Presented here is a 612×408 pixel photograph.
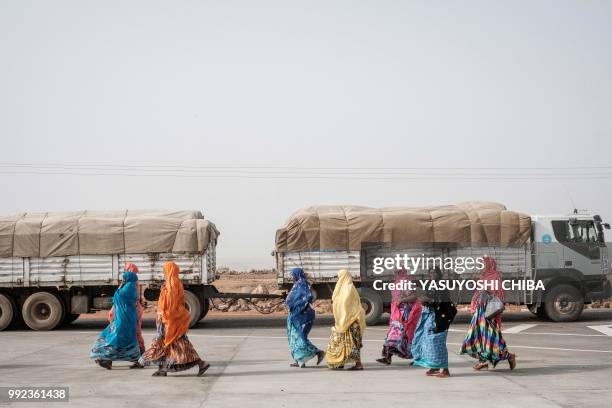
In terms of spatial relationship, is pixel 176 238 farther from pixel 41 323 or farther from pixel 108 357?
pixel 108 357

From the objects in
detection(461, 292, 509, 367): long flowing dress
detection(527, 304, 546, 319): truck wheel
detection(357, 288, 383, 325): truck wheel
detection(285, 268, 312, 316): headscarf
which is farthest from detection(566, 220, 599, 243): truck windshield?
detection(285, 268, 312, 316): headscarf

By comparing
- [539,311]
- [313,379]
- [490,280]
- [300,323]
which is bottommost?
[539,311]

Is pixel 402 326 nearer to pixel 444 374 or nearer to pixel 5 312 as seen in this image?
pixel 444 374

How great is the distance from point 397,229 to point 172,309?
9916 mm

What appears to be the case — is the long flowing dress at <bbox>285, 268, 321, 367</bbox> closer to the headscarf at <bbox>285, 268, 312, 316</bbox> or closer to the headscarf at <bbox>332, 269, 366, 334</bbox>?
the headscarf at <bbox>285, 268, 312, 316</bbox>

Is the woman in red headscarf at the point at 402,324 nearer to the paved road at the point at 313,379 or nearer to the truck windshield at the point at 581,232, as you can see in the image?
the paved road at the point at 313,379

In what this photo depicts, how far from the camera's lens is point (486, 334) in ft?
37.5

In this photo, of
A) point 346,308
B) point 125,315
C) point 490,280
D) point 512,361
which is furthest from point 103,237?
point 512,361

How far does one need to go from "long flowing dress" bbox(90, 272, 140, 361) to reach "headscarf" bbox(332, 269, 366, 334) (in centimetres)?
315

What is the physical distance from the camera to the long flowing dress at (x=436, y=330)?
10.8 m

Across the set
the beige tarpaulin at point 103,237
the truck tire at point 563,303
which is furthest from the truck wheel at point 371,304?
the truck tire at point 563,303

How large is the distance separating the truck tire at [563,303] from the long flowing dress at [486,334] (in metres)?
9.40

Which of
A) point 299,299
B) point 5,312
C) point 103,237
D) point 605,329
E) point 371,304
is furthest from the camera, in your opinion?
point 371,304

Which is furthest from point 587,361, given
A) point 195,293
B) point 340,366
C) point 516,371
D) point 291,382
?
point 195,293
